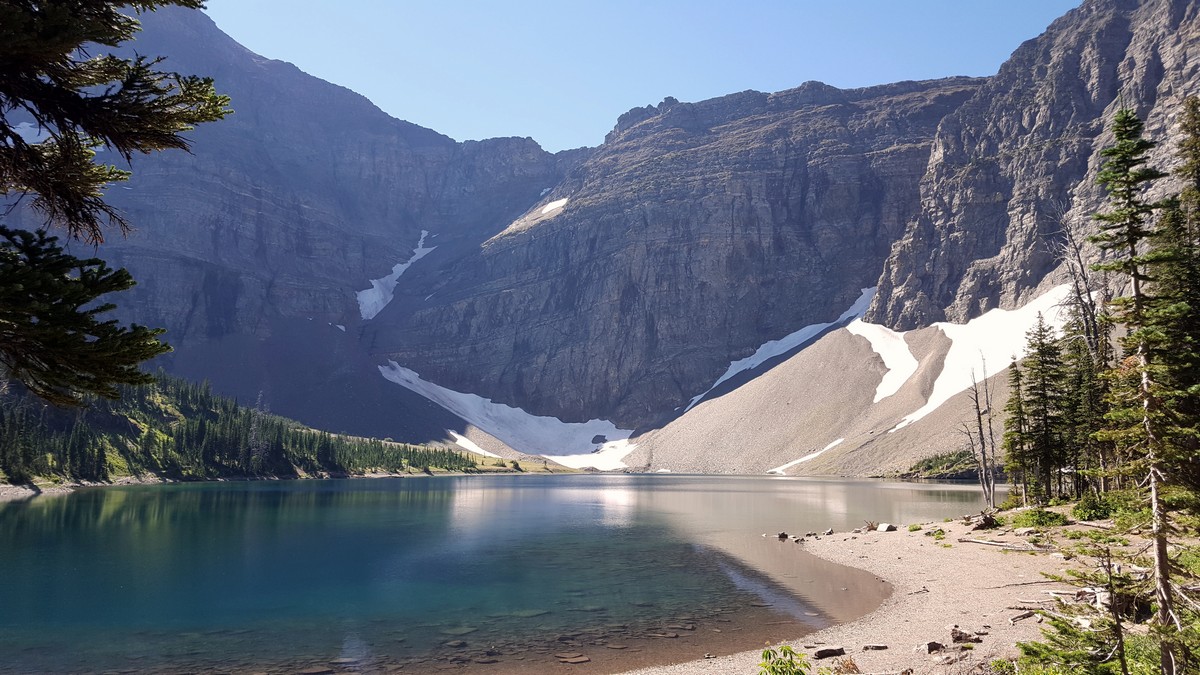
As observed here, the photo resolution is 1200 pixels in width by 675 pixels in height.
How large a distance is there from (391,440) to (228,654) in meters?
167

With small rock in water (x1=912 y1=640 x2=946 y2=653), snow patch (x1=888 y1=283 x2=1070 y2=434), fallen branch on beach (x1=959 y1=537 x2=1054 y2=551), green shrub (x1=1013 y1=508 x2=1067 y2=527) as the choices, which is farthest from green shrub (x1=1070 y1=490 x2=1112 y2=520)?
snow patch (x1=888 y1=283 x2=1070 y2=434)

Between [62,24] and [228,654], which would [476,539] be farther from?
[62,24]

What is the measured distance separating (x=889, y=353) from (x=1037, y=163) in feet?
216

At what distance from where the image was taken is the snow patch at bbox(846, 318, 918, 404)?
157 metres

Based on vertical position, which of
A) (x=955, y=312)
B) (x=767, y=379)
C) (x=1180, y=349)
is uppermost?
(x=955, y=312)

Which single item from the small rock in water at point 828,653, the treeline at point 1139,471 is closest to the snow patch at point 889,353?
the treeline at point 1139,471

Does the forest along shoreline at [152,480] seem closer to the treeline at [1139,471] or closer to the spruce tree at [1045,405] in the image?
the treeline at [1139,471]

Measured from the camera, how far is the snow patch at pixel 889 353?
15694 cm

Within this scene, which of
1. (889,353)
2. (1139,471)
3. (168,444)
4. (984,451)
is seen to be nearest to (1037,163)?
(889,353)

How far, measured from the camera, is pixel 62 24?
6793 millimetres

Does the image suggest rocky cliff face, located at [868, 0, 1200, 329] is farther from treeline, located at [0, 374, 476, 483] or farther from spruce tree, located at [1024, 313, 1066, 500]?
treeline, located at [0, 374, 476, 483]

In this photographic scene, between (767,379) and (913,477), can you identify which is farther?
(767,379)

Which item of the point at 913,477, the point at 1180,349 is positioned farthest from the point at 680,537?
the point at 913,477

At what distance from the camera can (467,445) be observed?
18975 cm
